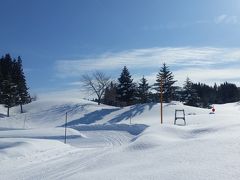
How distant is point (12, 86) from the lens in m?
65.3

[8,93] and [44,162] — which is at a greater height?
[8,93]

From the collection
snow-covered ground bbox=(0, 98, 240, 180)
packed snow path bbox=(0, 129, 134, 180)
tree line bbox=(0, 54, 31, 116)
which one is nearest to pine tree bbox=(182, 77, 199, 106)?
tree line bbox=(0, 54, 31, 116)

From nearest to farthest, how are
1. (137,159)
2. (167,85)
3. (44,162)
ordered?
(137,159)
(44,162)
(167,85)

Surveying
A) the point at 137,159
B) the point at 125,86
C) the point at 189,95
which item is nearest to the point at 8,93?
the point at 125,86

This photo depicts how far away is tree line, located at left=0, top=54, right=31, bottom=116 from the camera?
65.2 m

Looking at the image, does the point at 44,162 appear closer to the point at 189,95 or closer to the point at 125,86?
the point at 125,86

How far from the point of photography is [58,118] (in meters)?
58.9

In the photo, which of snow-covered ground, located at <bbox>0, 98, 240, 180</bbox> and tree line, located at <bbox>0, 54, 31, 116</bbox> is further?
tree line, located at <bbox>0, 54, 31, 116</bbox>

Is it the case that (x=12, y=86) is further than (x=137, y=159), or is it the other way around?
(x=12, y=86)

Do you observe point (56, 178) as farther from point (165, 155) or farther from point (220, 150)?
point (220, 150)

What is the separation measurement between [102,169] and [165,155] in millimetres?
2408

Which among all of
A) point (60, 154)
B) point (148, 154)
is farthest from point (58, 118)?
point (148, 154)

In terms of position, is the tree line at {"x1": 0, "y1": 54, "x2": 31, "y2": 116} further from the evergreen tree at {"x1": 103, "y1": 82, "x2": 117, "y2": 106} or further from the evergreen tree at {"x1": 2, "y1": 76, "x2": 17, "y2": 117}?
the evergreen tree at {"x1": 103, "y1": 82, "x2": 117, "y2": 106}

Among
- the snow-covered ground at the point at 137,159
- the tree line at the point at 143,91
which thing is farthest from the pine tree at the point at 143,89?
the snow-covered ground at the point at 137,159
